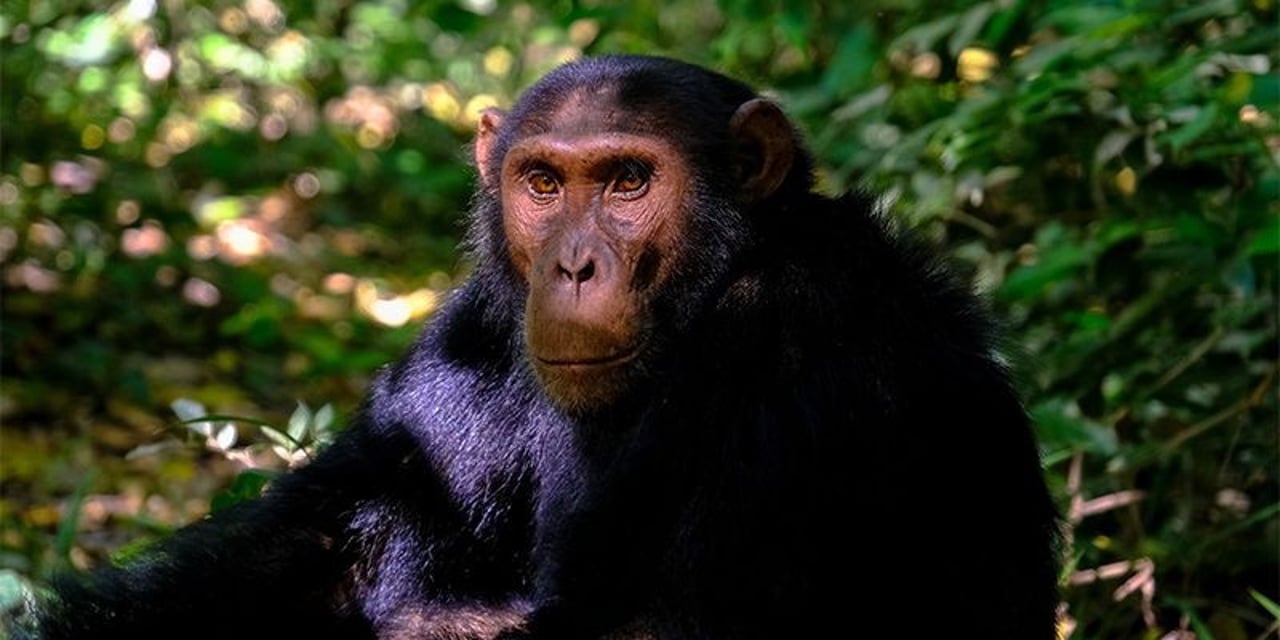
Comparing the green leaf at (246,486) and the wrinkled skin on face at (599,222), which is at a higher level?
the wrinkled skin on face at (599,222)

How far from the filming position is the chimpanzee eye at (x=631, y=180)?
181 inches

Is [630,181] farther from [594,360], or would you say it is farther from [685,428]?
[685,428]

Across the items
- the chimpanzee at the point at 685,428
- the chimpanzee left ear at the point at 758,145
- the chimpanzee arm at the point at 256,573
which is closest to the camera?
the chimpanzee at the point at 685,428

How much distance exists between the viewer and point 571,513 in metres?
4.61

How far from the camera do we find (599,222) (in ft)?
14.9

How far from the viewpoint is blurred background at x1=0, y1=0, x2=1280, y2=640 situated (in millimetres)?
6105

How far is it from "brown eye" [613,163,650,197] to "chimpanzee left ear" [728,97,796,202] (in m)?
0.26

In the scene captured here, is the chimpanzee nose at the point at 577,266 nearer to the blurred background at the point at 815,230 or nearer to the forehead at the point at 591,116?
the forehead at the point at 591,116

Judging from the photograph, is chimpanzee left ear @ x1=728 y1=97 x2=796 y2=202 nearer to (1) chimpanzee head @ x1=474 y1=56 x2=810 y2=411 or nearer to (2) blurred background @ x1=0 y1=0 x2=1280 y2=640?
(1) chimpanzee head @ x1=474 y1=56 x2=810 y2=411

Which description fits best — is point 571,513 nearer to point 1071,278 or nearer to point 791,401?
point 791,401

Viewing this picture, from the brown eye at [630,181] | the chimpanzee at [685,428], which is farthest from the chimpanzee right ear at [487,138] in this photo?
the brown eye at [630,181]

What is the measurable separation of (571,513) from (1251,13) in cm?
343

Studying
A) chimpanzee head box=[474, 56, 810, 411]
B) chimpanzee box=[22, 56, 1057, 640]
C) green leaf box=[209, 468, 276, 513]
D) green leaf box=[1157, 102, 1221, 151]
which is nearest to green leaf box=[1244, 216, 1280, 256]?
green leaf box=[1157, 102, 1221, 151]

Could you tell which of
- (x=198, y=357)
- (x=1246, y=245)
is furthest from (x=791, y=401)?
(x=198, y=357)
